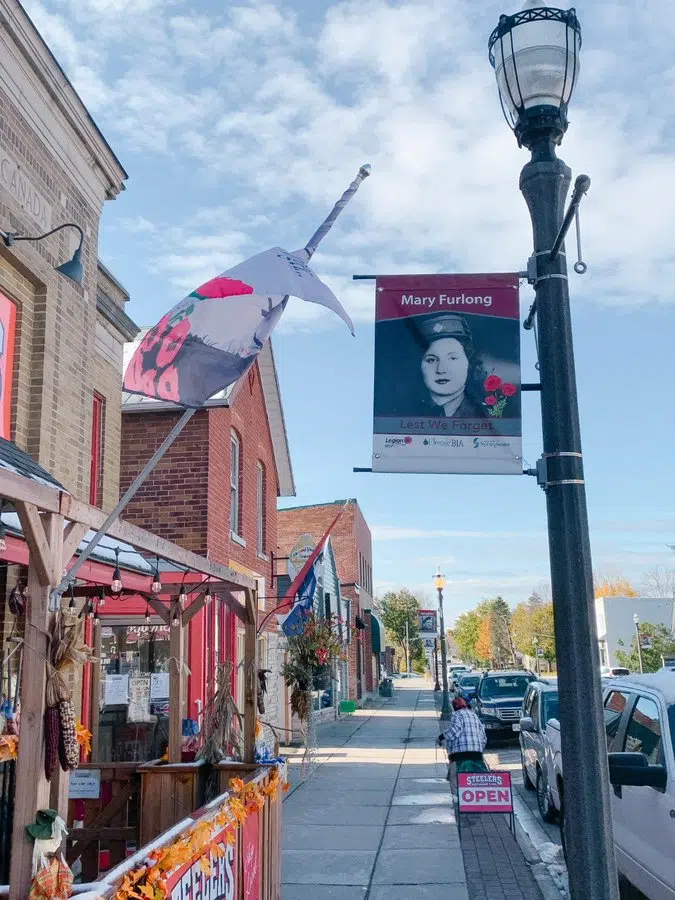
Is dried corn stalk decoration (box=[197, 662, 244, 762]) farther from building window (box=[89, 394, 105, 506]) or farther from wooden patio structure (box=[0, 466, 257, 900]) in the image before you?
wooden patio structure (box=[0, 466, 257, 900])

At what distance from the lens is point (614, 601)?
55.2 meters

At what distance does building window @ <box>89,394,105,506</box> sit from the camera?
10336mm

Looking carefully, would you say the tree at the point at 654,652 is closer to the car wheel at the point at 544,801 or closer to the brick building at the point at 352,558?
the brick building at the point at 352,558

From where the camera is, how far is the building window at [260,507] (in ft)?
58.9

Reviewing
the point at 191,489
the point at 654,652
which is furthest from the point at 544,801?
the point at 654,652

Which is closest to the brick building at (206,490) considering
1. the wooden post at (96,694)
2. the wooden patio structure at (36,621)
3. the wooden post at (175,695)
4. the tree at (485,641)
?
the wooden post at (96,694)

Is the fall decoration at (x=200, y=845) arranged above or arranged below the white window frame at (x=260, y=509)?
below

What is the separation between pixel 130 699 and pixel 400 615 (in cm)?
7641

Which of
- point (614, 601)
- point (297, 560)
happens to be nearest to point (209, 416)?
point (297, 560)

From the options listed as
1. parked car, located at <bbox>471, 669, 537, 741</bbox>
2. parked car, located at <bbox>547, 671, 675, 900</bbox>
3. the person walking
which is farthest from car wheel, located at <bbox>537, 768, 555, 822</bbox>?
parked car, located at <bbox>471, 669, 537, 741</bbox>

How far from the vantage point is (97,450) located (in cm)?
1066

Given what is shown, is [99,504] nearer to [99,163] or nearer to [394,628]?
[99,163]

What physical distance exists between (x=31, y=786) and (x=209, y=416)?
10849 mm

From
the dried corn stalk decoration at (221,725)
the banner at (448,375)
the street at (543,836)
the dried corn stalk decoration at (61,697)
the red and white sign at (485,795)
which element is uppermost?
the banner at (448,375)
